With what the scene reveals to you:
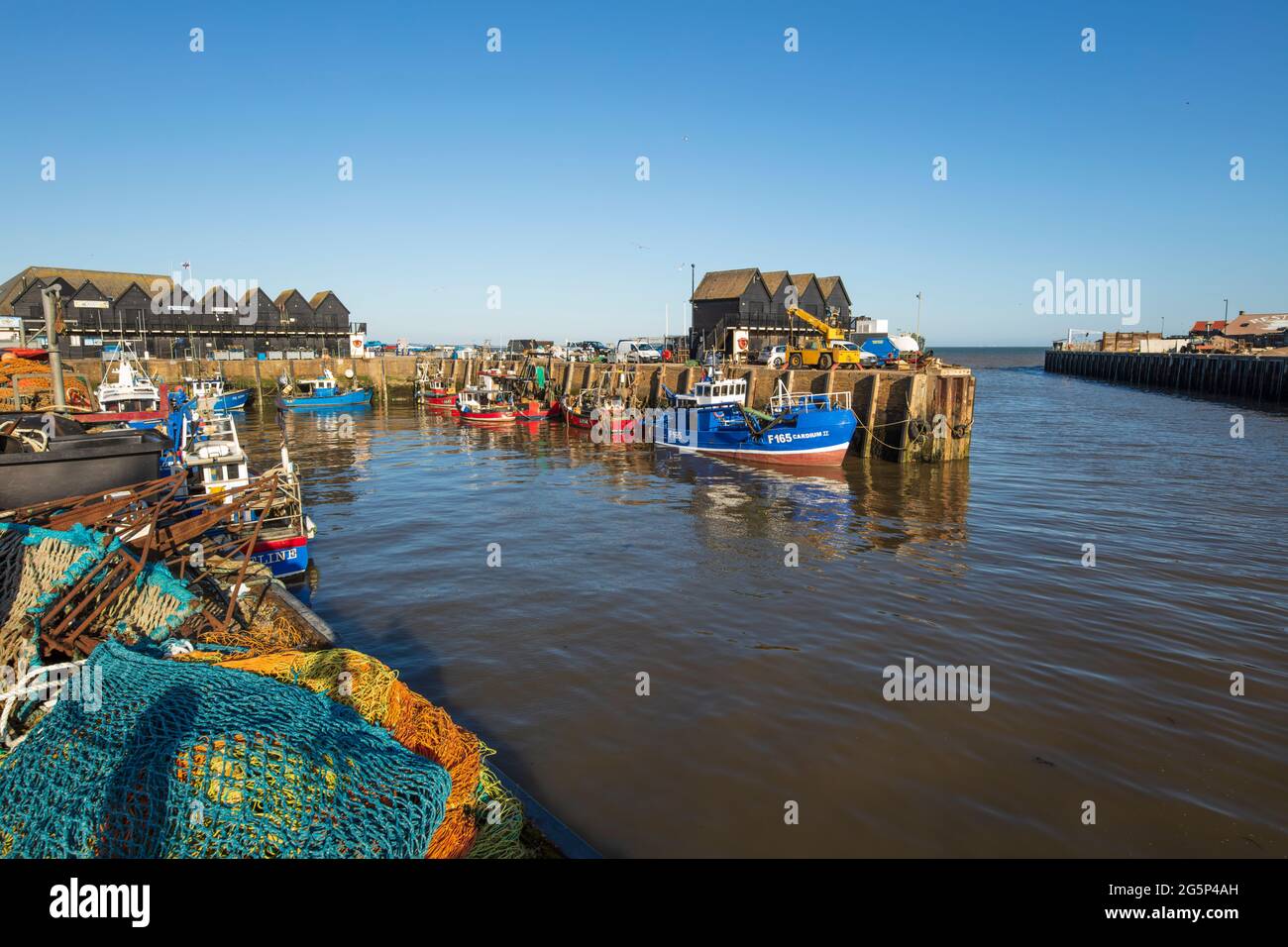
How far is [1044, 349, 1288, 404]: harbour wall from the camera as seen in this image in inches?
2074

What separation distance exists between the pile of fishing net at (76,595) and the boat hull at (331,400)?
1794 inches

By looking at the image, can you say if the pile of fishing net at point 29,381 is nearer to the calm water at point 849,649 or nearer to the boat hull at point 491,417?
the calm water at point 849,649

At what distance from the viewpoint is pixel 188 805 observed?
141 inches

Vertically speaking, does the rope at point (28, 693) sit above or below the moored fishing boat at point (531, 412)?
below

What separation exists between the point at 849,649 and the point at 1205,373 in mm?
69555

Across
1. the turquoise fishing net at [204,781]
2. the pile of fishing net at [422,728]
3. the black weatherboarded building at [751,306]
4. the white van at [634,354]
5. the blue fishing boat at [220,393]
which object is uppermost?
the black weatherboarded building at [751,306]

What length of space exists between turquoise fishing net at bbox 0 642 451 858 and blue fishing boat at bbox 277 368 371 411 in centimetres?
5018

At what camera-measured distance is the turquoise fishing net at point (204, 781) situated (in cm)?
357

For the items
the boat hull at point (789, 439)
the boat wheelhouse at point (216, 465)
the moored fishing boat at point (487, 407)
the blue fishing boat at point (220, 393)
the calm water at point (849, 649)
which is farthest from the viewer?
the moored fishing boat at point (487, 407)

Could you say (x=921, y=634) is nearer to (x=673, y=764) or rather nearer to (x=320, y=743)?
(x=673, y=764)

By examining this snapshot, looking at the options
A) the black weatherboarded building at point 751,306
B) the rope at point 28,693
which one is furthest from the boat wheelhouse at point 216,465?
the black weatherboarded building at point 751,306

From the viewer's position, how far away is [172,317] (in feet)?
202

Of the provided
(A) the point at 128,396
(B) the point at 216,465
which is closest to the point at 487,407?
(A) the point at 128,396

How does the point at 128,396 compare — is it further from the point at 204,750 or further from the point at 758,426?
the point at 204,750
